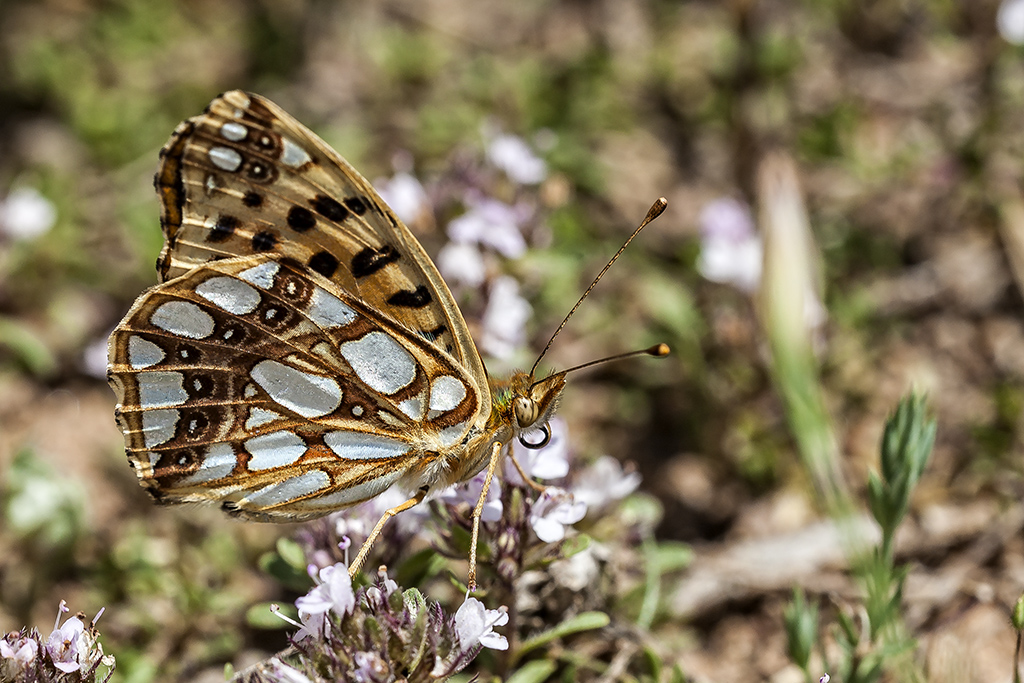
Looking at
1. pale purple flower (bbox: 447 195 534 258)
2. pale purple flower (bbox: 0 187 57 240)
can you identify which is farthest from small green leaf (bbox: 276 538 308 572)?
pale purple flower (bbox: 0 187 57 240)

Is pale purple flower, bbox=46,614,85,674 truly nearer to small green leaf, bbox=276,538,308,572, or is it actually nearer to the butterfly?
the butterfly

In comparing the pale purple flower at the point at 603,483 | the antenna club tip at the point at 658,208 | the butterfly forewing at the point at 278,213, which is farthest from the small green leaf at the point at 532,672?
the antenna club tip at the point at 658,208

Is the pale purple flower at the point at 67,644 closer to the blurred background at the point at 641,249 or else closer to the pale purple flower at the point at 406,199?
the blurred background at the point at 641,249

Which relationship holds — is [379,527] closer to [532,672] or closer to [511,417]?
[511,417]

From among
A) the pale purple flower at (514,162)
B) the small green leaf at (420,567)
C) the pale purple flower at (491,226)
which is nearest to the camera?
the small green leaf at (420,567)

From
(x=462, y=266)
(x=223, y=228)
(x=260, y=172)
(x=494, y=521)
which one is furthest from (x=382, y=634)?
(x=462, y=266)
